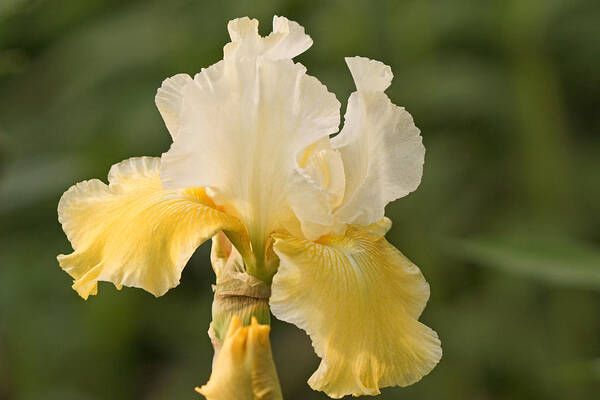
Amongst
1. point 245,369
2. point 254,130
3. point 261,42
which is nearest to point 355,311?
point 245,369

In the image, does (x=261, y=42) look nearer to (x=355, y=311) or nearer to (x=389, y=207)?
(x=355, y=311)

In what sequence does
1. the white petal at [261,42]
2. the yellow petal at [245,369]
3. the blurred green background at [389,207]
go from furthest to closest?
the blurred green background at [389,207]
the white petal at [261,42]
the yellow petal at [245,369]

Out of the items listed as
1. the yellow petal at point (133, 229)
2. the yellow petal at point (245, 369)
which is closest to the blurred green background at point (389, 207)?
the yellow petal at point (133, 229)

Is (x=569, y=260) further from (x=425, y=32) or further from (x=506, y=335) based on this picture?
(x=425, y=32)

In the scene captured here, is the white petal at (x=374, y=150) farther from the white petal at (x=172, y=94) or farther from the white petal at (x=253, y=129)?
the white petal at (x=172, y=94)

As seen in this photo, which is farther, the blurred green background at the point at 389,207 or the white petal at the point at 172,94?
the blurred green background at the point at 389,207

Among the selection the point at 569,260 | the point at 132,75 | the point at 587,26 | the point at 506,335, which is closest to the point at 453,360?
the point at 506,335

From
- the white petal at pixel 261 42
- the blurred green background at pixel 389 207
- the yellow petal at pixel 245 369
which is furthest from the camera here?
the blurred green background at pixel 389 207

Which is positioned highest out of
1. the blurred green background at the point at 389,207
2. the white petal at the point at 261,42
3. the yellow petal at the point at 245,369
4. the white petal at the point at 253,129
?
the white petal at the point at 261,42

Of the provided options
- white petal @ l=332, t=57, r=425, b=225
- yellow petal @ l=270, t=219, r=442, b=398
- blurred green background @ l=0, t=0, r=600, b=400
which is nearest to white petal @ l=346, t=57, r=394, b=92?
white petal @ l=332, t=57, r=425, b=225

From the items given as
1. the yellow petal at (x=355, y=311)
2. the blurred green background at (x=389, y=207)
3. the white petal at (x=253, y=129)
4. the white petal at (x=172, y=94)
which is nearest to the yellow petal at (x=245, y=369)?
the yellow petal at (x=355, y=311)

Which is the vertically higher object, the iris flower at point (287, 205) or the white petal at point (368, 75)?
the white petal at point (368, 75)
